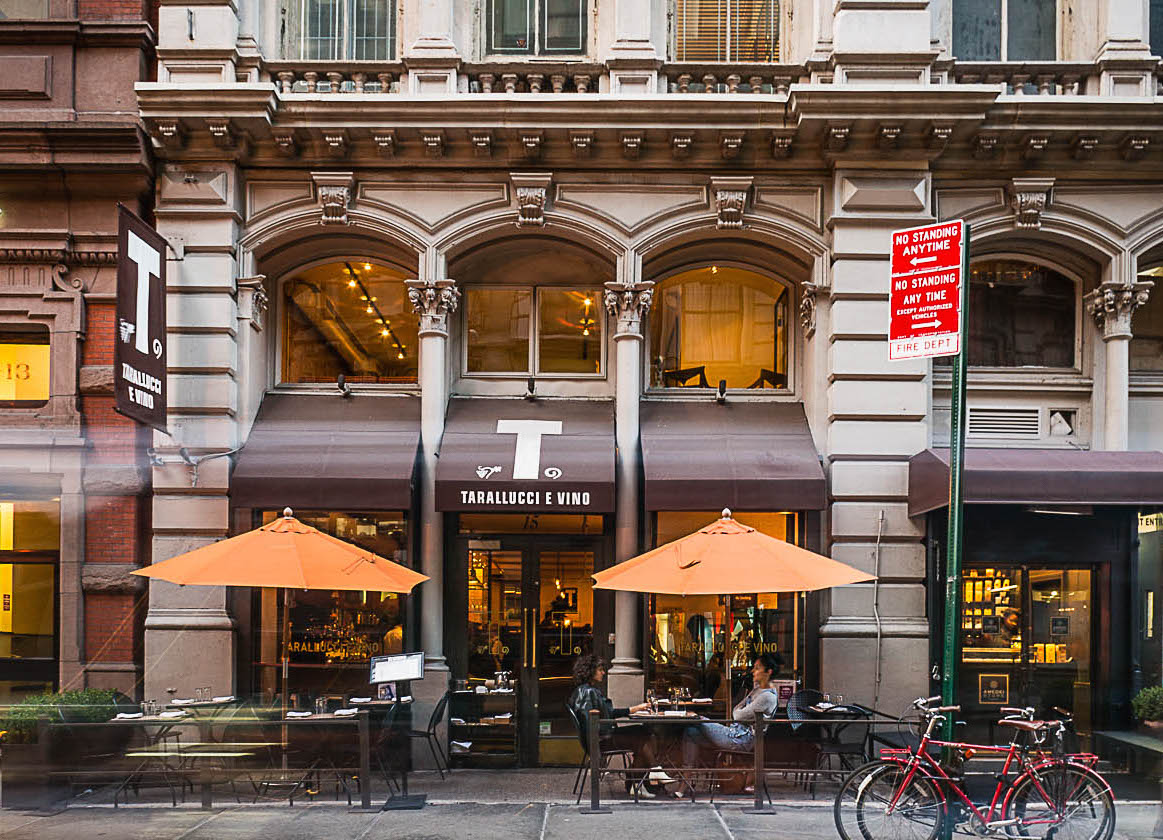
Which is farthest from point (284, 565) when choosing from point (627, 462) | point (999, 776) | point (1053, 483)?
point (1053, 483)

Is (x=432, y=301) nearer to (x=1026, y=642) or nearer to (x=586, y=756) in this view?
(x=586, y=756)

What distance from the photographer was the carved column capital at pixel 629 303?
1352 cm

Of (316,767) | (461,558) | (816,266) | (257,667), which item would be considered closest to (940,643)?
(816,266)

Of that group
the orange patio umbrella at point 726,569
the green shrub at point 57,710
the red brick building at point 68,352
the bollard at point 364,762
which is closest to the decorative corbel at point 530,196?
the red brick building at point 68,352

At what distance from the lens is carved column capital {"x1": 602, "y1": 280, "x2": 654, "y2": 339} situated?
13516mm

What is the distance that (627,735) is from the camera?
11477 mm

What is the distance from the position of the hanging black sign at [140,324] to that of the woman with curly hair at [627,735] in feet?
18.5

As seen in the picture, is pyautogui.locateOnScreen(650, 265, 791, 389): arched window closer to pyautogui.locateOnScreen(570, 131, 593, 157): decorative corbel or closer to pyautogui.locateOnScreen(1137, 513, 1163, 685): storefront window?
pyautogui.locateOnScreen(570, 131, 593, 157): decorative corbel

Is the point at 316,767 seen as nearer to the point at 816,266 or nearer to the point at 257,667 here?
the point at 257,667

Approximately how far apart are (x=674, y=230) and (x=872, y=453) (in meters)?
3.63

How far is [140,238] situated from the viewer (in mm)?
12250

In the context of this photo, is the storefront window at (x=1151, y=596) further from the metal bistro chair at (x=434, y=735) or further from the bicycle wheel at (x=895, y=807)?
the metal bistro chair at (x=434, y=735)

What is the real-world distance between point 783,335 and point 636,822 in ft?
22.6

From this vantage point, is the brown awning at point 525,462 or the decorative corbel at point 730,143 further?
the decorative corbel at point 730,143
